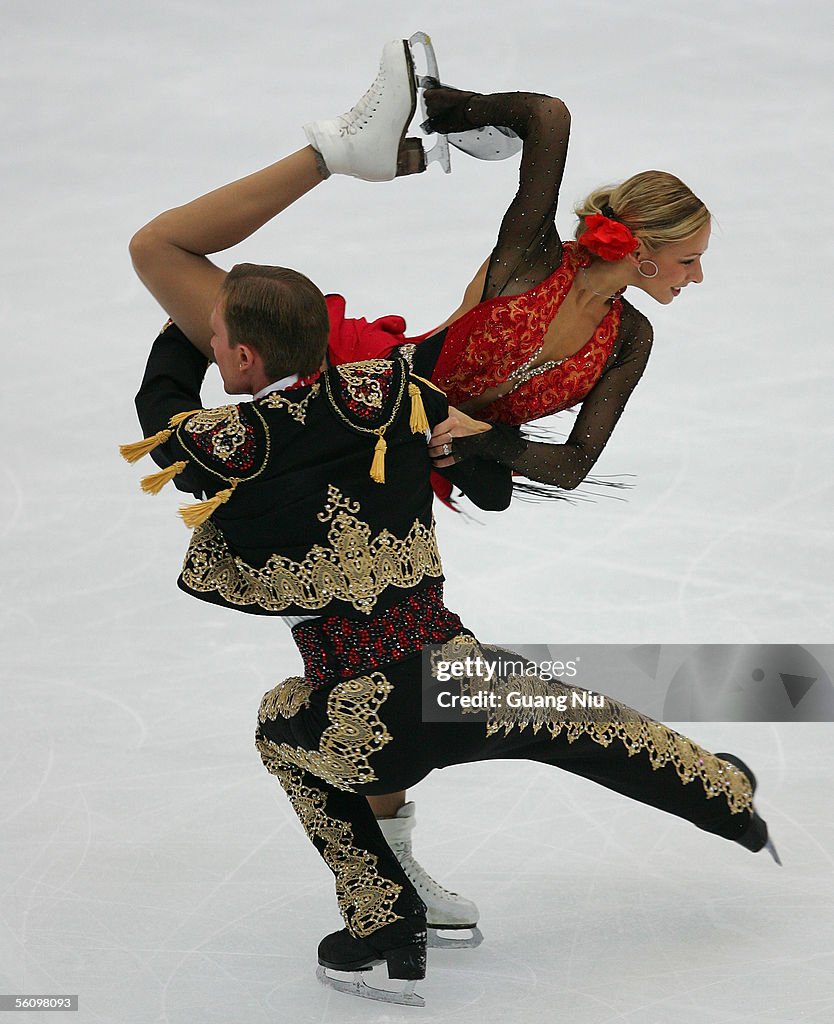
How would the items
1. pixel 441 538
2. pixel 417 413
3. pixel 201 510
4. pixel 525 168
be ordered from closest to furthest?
pixel 201 510, pixel 417 413, pixel 525 168, pixel 441 538

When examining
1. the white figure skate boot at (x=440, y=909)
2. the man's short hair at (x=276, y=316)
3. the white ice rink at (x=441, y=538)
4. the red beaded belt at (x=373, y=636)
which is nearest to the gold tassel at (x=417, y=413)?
the man's short hair at (x=276, y=316)

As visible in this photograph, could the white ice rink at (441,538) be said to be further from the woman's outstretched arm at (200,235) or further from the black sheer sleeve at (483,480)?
the woman's outstretched arm at (200,235)

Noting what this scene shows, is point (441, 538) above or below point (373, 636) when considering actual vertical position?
below

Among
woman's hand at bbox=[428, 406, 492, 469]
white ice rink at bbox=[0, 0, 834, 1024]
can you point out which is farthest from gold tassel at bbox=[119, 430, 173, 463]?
white ice rink at bbox=[0, 0, 834, 1024]

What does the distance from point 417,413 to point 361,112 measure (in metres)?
0.65

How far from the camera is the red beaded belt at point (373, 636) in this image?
276 cm

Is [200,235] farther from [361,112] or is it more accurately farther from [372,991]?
[372,991]

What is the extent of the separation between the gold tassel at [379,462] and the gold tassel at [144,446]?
37cm

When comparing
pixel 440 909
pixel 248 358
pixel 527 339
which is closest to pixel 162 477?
pixel 248 358

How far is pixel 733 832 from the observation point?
10.3 ft

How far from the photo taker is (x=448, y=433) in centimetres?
273

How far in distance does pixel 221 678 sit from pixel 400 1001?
68.2 inches

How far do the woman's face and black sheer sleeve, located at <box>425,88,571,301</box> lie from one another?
190mm

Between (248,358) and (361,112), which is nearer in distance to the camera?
(248,358)
